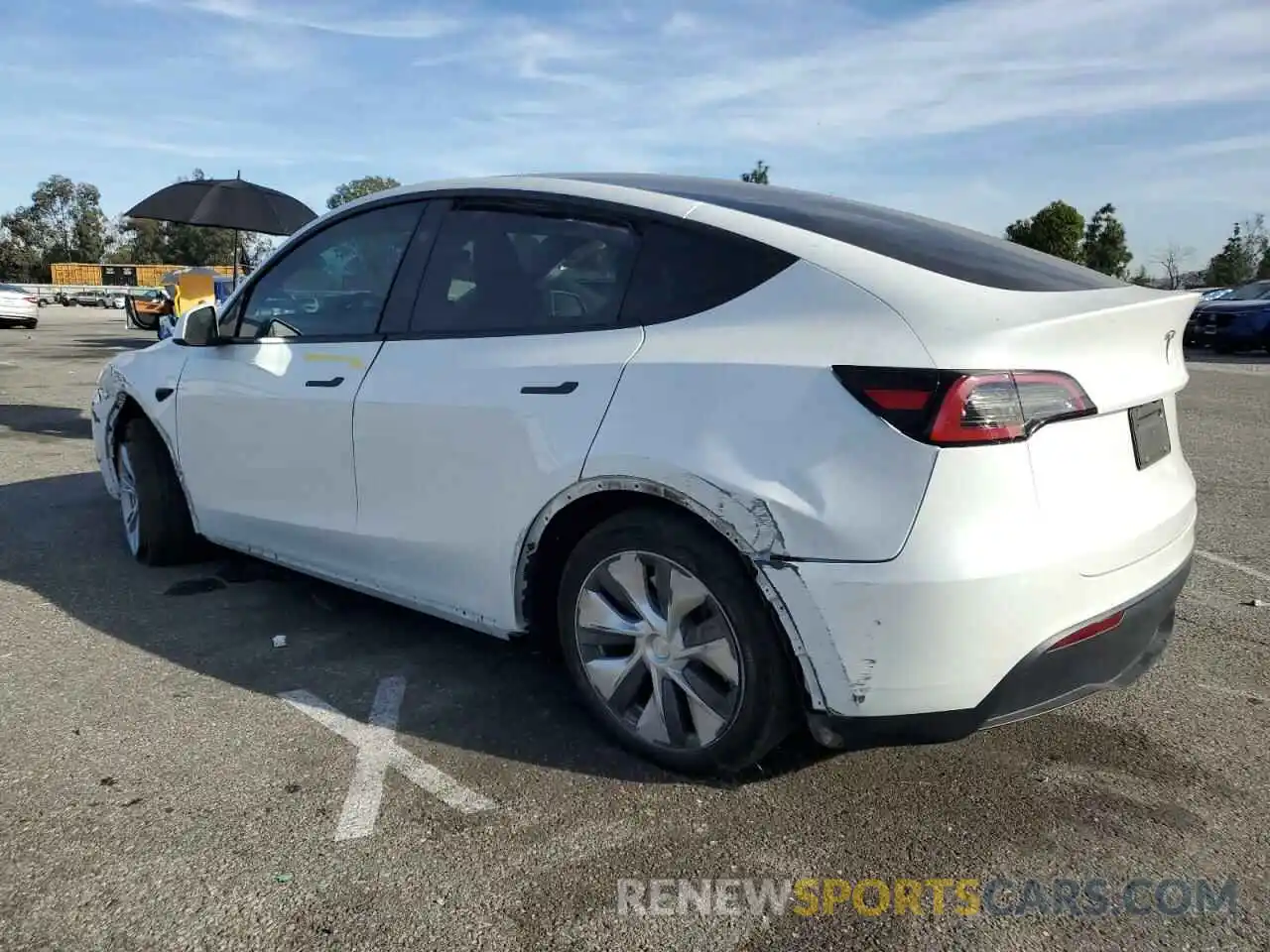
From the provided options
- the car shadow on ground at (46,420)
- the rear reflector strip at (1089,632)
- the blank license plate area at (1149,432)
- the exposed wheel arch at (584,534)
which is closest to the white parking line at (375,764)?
the exposed wheel arch at (584,534)

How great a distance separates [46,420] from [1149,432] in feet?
31.8

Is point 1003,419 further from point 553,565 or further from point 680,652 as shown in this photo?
point 553,565

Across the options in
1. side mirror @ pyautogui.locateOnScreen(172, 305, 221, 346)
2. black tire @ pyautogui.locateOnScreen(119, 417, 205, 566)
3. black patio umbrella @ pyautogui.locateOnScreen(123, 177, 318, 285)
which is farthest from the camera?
black patio umbrella @ pyautogui.locateOnScreen(123, 177, 318, 285)

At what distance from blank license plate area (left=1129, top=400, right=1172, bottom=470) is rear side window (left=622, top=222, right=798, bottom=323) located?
99 centimetres

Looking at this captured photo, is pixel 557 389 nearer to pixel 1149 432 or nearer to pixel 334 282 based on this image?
pixel 334 282

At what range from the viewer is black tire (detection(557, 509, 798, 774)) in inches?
99.8

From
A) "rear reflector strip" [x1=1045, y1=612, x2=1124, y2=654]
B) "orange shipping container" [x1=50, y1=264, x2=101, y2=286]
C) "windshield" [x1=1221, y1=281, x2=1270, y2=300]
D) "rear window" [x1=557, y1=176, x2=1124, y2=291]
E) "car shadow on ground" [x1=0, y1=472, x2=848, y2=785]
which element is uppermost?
"windshield" [x1=1221, y1=281, x2=1270, y2=300]

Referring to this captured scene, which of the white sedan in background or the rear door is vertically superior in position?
the rear door

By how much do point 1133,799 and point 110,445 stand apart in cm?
470

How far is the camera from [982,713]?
2396 mm

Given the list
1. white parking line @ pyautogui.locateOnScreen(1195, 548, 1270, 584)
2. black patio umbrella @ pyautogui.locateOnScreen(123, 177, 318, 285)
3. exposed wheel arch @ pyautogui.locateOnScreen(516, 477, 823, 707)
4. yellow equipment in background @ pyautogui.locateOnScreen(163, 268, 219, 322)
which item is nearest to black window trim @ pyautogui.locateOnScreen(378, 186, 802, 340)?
exposed wheel arch @ pyautogui.locateOnScreen(516, 477, 823, 707)

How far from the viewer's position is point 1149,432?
107 inches

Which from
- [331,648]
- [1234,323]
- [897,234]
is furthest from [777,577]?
[1234,323]

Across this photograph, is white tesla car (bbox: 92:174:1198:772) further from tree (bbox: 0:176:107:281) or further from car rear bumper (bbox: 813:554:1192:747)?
tree (bbox: 0:176:107:281)
